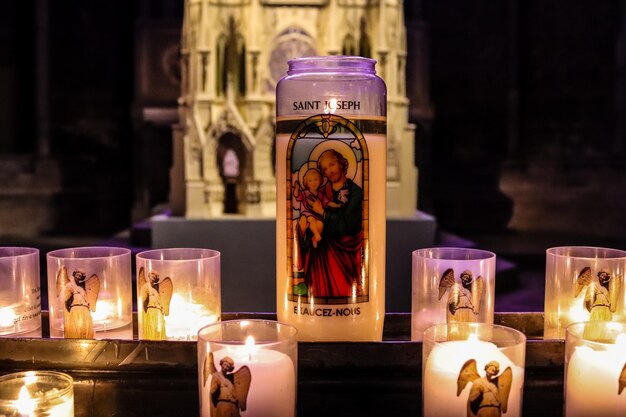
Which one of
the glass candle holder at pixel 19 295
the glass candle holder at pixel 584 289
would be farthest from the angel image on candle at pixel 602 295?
the glass candle holder at pixel 19 295

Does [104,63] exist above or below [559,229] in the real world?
above

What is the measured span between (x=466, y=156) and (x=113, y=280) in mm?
7035

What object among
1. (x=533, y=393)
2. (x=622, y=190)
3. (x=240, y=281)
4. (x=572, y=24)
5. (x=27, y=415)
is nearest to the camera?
(x=27, y=415)

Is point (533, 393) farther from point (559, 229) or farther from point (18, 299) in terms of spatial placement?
point (559, 229)

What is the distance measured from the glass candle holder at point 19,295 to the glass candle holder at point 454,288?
600 millimetres

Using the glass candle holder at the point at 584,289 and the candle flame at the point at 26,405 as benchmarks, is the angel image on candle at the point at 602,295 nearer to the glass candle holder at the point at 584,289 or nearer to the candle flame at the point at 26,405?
the glass candle holder at the point at 584,289

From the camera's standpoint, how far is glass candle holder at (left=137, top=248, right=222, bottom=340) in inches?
40.3

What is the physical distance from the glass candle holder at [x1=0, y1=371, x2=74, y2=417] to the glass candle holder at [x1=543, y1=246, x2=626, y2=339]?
2.29ft

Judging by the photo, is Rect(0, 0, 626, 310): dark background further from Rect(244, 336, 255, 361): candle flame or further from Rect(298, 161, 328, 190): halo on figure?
Rect(244, 336, 255, 361): candle flame

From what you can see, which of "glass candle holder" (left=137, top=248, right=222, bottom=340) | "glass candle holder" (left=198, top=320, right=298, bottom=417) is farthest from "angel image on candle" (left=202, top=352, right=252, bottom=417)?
"glass candle holder" (left=137, top=248, right=222, bottom=340)

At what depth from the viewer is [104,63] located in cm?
756

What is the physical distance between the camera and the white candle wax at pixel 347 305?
2.99 feet

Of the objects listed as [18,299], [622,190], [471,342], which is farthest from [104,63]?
[471,342]

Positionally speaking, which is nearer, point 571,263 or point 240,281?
point 571,263
